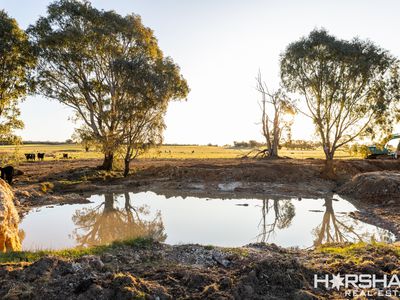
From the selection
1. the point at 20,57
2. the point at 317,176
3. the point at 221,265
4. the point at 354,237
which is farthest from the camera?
the point at 317,176

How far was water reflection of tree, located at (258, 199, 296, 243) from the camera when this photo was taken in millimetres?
16094

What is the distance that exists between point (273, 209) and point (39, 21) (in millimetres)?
24751

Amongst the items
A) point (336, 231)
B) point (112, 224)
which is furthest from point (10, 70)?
point (336, 231)

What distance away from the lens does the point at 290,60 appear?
99.2ft

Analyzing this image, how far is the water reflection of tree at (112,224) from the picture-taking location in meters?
14.6

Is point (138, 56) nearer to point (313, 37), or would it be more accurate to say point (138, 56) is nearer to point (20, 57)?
point (20, 57)

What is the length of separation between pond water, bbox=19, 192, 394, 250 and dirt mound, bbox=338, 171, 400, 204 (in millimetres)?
1401

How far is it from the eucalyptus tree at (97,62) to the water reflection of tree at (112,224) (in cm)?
1104

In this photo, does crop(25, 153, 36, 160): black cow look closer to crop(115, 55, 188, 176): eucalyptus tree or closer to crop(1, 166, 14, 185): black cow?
crop(115, 55, 188, 176): eucalyptus tree

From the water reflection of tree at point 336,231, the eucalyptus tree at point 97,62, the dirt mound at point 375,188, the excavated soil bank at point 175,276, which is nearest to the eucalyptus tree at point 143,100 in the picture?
the eucalyptus tree at point 97,62

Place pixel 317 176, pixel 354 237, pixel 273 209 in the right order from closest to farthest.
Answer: pixel 354 237, pixel 273 209, pixel 317 176

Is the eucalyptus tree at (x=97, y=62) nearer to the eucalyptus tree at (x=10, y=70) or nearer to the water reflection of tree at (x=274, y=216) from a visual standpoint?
the eucalyptus tree at (x=10, y=70)

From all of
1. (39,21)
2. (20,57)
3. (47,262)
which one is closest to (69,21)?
(39,21)

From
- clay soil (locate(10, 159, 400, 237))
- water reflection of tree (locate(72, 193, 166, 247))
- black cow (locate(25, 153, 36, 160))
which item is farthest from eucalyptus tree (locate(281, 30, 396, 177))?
black cow (locate(25, 153, 36, 160))
